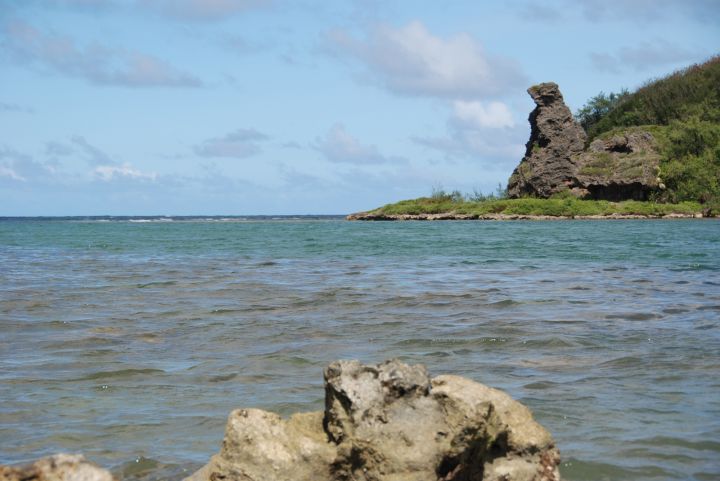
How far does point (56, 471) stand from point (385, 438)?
1.55m

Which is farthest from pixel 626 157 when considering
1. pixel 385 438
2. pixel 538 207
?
pixel 385 438

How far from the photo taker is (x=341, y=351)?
9133mm

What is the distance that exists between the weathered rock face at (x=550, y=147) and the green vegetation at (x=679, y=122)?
5164 mm

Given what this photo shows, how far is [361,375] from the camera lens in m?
4.20

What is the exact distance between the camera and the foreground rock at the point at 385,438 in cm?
403

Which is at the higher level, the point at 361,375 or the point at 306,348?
the point at 361,375

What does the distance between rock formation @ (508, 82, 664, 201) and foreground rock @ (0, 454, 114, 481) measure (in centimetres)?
7171

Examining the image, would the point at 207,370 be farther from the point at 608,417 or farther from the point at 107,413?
the point at 608,417

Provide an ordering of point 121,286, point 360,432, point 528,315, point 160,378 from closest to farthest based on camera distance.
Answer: point 360,432, point 160,378, point 528,315, point 121,286

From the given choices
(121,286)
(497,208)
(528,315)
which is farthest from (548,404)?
(497,208)

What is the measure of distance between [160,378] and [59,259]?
21831 millimetres

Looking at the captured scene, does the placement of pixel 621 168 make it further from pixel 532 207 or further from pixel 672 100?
pixel 672 100

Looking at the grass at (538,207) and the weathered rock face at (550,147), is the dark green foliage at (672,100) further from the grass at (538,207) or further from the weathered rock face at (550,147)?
the grass at (538,207)

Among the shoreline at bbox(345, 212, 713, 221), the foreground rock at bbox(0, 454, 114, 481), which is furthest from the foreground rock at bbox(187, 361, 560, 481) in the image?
the shoreline at bbox(345, 212, 713, 221)
